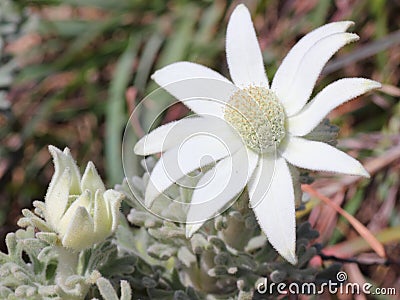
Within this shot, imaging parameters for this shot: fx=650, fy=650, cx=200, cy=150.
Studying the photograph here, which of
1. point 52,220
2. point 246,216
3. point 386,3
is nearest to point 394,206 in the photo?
point 386,3

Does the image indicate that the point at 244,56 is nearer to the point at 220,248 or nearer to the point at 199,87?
the point at 199,87

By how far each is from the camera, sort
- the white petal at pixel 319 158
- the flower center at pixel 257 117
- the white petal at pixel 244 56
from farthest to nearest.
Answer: the white petal at pixel 244 56 < the flower center at pixel 257 117 < the white petal at pixel 319 158

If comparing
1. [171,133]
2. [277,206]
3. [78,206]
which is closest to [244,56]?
[171,133]

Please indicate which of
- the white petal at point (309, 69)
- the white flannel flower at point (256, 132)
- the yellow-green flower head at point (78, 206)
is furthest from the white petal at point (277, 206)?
the yellow-green flower head at point (78, 206)

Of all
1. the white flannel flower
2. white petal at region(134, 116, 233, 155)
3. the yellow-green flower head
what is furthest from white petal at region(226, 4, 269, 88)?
the yellow-green flower head

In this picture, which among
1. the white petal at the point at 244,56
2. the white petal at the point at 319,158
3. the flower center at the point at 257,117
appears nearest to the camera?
the white petal at the point at 319,158

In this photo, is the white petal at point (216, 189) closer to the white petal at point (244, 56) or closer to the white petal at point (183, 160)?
the white petal at point (183, 160)
